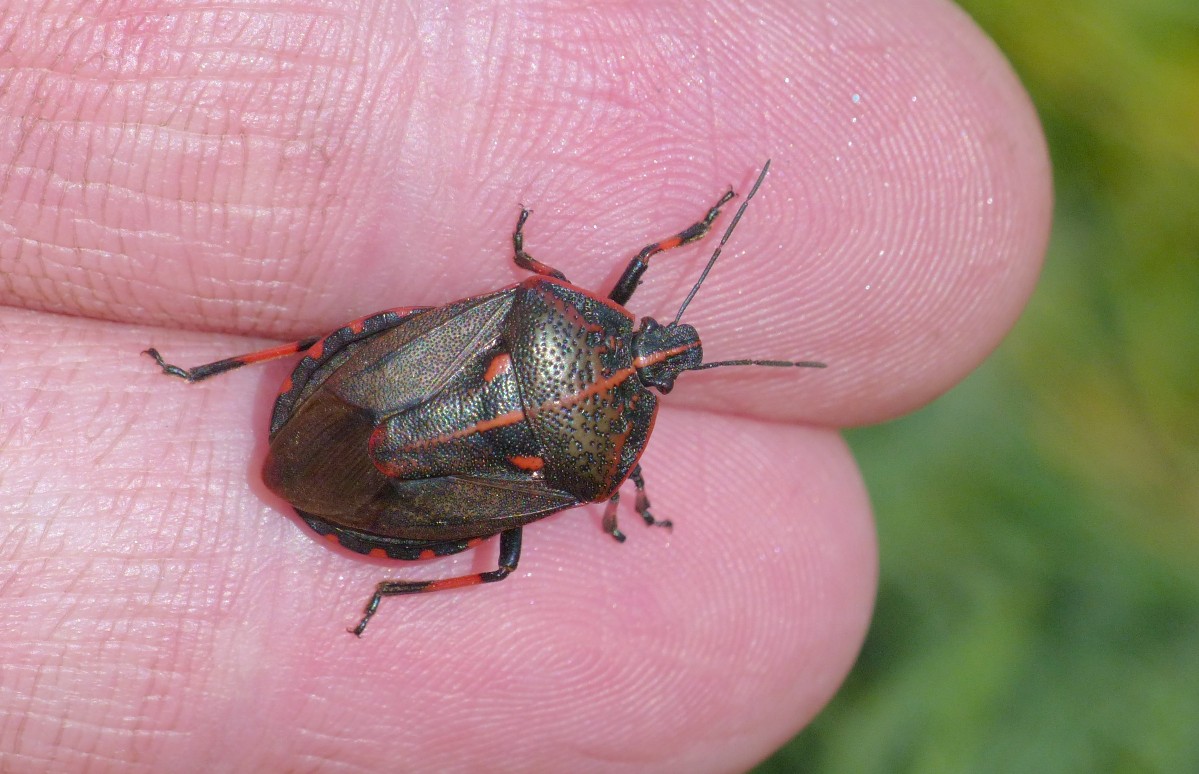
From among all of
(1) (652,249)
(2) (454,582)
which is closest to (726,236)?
(1) (652,249)

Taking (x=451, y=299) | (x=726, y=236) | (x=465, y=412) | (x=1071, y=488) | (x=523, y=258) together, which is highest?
(x=726, y=236)

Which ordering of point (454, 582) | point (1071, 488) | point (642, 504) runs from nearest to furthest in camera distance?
point (454, 582), point (642, 504), point (1071, 488)

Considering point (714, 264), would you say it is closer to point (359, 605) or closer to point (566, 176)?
point (566, 176)

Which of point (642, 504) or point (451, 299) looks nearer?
point (451, 299)

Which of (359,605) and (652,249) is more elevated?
(652,249)

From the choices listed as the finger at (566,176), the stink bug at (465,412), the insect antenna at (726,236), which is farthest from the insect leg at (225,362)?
the insect antenna at (726,236)

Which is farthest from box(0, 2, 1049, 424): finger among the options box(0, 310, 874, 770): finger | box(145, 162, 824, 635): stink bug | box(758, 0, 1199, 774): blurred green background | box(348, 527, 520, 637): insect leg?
box(758, 0, 1199, 774): blurred green background

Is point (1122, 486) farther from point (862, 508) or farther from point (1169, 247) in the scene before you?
point (862, 508)

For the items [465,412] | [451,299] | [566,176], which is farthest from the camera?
[451,299]
